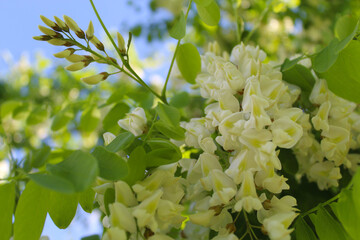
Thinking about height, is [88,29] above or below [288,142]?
above

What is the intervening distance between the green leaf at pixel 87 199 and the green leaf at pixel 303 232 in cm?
25

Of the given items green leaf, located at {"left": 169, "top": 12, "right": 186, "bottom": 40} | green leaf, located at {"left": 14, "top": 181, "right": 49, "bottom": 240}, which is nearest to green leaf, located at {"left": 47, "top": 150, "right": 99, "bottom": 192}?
green leaf, located at {"left": 14, "top": 181, "right": 49, "bottom": 240}

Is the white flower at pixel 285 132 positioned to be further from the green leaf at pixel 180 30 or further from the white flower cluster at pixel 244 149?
the green leaf at pixel 180 30

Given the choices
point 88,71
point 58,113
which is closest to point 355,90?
point 58,113

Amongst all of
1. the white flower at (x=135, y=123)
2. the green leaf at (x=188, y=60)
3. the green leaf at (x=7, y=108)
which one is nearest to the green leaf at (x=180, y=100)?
the green leaf at (x=188, y=60)

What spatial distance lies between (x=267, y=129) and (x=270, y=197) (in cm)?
10

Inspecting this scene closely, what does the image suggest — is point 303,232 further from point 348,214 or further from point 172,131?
point 172,131

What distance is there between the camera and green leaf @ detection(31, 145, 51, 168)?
2.06 feet

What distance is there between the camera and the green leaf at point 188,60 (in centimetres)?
60

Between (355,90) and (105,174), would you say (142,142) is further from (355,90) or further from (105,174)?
(355,90)

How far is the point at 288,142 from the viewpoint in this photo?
41 centimetres

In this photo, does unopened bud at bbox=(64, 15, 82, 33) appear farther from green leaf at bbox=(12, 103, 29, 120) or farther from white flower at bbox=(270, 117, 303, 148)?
green leaf at bbox=(12, 103, 29, 120)

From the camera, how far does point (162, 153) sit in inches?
16.9

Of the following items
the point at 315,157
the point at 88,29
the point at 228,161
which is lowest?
the point at 315,157
